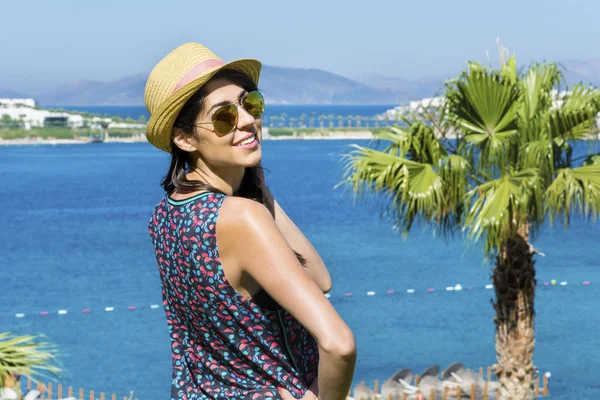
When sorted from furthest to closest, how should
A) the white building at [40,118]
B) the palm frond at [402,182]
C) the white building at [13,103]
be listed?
the white building at [13,103], the white building at [40,118], the palm frond at [402,182]

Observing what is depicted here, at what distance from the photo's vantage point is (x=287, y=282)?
191 centimetres

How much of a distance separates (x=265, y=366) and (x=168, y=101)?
0.56 meters

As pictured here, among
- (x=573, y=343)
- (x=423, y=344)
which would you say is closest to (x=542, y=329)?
(x=573, y=343)

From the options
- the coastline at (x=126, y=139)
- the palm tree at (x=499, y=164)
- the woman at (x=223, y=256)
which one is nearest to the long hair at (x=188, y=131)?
the woman at (x=223, y=256)

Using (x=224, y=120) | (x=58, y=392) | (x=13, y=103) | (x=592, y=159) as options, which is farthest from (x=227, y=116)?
(x=13, y=103)

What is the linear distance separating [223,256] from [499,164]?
32.7ft

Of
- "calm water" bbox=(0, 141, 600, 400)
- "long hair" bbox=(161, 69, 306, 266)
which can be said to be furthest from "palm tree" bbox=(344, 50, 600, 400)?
"long hair" bbox=(161, 69, 306, 266)

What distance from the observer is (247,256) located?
1.96m

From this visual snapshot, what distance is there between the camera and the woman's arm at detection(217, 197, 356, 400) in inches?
73.5

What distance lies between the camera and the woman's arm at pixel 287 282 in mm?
1866

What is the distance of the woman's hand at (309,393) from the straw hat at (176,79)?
57 cm

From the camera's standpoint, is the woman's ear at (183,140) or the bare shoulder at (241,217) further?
the woman's ear at (183,140)

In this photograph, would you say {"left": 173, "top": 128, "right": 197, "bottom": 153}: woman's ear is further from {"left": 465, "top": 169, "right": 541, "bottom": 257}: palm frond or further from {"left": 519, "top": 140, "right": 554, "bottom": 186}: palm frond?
{"left": 519, "top": 140, "right": 554, "bottom": 186}: palm frond

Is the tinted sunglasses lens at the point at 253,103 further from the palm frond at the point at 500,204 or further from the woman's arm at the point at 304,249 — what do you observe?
the palm frond at the point at 500,204
